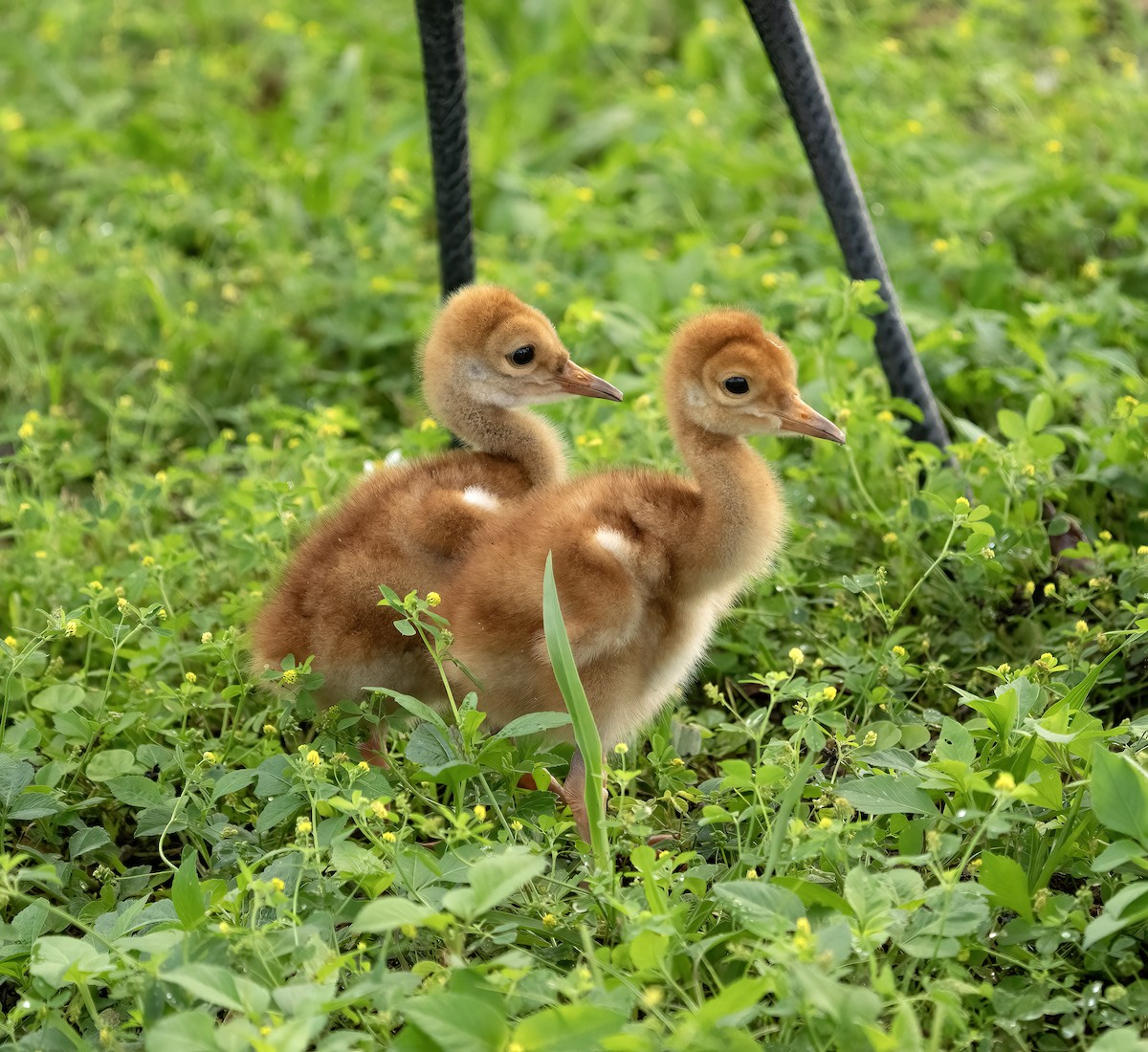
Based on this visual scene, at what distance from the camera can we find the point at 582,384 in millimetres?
3324

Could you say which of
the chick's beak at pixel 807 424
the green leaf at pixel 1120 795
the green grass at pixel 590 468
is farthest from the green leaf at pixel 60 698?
the green leaf at pixel 1120 795

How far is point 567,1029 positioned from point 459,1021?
16 cm

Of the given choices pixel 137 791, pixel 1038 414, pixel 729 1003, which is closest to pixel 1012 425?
pixel 1038 414

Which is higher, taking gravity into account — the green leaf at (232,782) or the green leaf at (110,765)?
the green leaf at (232,782)

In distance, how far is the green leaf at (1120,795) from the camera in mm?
2346

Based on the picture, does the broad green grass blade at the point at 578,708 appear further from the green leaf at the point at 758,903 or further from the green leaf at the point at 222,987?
the green leaf at the point at 222,987

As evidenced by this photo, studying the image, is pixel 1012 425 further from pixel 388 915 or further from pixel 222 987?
pixel 222 987

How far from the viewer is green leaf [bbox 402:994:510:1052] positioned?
2.11 m

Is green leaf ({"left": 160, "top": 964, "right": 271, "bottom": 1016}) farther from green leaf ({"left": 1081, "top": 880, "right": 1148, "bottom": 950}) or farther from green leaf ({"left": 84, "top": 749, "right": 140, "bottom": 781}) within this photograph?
green leaf ({"left": 1081, "top": 880, "right": 1148, "bottom": 950})

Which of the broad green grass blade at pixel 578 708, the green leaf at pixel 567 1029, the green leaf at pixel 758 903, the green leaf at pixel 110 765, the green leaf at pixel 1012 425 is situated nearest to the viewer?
the green leaf at pixel 567 1029

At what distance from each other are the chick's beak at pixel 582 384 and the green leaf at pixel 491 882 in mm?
1317

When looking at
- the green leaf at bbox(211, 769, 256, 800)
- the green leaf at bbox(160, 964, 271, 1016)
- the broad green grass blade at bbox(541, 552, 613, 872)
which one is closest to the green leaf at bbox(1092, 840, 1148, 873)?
the broad green grass blade at bbox(541, 552, 613, 872)

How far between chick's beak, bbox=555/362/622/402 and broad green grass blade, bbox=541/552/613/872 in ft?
2.64

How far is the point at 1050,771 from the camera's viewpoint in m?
2.59
